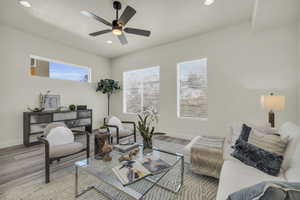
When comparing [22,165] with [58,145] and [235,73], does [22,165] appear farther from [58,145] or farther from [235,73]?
[235,73]

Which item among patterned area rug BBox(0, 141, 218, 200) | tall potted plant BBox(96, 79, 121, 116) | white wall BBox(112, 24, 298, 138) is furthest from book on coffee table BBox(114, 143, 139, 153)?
tall potted plant BBox(96, 79, 121, 116)

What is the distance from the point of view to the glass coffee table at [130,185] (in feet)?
3.87

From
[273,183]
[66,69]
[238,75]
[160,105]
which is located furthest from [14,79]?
[238,75]

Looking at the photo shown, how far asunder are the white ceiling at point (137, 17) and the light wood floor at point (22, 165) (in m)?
2.93

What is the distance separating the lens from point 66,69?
14.8ft

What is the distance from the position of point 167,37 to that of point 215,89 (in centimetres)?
196

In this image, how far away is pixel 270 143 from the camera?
1546 mm

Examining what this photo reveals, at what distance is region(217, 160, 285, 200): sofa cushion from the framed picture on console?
14.9 ft

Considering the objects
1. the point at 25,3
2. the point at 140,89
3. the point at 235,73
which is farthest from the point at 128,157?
the point at 140,89

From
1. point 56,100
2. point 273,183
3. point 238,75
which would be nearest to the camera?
point 273,183

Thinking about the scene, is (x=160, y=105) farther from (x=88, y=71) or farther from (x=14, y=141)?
(x=14, y=141)

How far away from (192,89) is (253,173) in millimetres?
2850

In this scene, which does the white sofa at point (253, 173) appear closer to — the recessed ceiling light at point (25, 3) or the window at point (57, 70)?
the recessed ceiling light at point (25, 3)

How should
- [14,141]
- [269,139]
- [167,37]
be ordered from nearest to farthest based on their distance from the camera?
[269,139]
[14,141]
[167,37]
